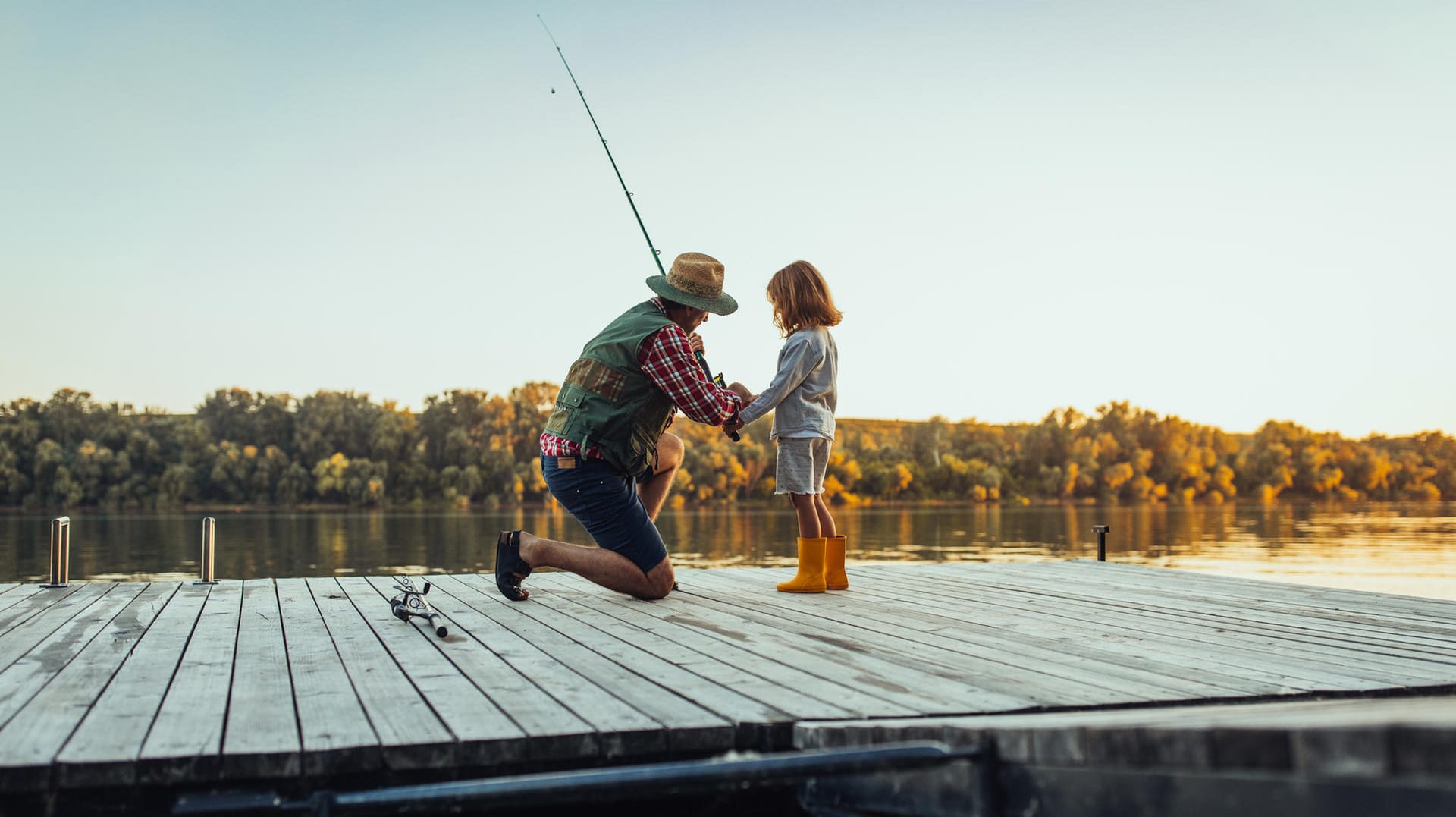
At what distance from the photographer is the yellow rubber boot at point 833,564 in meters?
4.79

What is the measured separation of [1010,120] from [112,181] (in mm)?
32265

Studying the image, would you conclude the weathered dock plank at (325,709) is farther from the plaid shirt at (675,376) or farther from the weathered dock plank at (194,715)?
the plaid shirt at (675,376)

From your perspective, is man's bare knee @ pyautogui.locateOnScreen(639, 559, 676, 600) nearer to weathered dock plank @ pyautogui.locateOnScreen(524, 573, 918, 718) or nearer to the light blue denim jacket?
weathered dock plank @ pyautogui.locateOnScreen(524, 573, 918, 718)

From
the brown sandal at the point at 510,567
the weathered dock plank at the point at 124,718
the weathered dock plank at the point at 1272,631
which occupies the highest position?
the brown sandal at the point at 510,567

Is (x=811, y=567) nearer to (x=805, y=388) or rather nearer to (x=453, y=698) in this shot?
(x=805, y=388)

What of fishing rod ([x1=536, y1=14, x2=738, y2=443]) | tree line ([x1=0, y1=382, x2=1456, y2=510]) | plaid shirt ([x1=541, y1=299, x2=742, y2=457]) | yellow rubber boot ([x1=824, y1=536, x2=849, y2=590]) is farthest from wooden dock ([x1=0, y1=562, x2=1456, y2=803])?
tree line ([x1=0, y1=382, x2=1456, y2=510])

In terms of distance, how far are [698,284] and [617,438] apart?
0.77 meters

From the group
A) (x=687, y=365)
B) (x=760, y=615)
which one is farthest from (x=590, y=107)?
(x=760, y=615)

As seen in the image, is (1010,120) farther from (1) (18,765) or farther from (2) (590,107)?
(1) (18,765)

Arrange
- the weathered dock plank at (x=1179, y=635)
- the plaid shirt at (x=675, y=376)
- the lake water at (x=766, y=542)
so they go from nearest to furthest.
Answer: the weathered dock plank at (x=1179, y=635), the plaid shirt at (x=675, y=376), the lake water at (x=766, y=542)

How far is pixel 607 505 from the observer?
161 inches

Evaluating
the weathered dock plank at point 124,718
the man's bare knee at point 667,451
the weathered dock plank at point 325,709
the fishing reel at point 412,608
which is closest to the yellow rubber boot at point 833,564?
the man's bare knee at point 667,451

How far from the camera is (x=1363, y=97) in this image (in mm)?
32031

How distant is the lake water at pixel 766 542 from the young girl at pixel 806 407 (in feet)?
45.4
